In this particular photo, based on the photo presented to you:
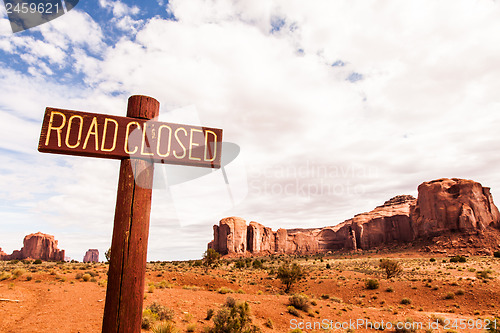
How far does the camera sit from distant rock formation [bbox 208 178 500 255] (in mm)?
67812

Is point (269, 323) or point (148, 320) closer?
point (148, 320)

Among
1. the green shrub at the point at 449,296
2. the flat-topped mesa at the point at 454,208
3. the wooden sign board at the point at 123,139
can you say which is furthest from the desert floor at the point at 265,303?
the flat-topped mesa at the point at 454,208

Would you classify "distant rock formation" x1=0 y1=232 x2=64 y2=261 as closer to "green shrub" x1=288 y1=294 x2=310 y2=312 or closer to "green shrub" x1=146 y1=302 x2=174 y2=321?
"green shrub" x1=146 y1=302 x2=174 y2=321

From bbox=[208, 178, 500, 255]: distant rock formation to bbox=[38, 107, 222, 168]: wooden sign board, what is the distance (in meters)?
81.3

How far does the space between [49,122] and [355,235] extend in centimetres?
10485

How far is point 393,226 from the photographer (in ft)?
298

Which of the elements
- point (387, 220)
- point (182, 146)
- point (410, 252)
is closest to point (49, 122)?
point (182, 146)

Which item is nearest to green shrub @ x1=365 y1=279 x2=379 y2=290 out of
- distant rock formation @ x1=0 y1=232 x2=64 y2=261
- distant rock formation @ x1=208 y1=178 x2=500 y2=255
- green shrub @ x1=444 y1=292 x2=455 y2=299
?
green shrub @ x1=444 y1=292 x2=455 y2=299

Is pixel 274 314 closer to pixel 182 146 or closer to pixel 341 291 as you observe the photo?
pixel 182 146

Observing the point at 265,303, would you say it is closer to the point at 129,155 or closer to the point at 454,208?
the point at 129,155

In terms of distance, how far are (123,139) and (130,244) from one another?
90 cm

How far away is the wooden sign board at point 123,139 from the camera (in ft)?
7.54

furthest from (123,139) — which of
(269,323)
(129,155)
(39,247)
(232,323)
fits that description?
(39,247)

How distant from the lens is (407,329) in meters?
12.1
